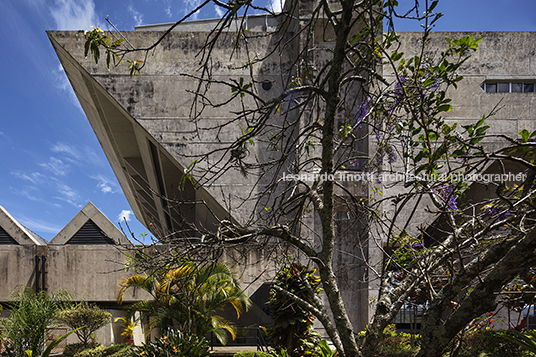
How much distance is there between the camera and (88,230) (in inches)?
503

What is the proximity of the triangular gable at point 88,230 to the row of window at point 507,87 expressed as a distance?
14.8 meters

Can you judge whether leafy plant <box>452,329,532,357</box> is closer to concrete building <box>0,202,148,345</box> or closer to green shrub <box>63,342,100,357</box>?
concrete building <box>0,202,148,345</box>

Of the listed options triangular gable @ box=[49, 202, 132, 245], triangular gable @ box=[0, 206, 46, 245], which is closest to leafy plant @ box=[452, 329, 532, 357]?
triangular gable @ box=[49, 202, 132, 245]

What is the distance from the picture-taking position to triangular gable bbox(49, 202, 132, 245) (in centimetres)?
1243

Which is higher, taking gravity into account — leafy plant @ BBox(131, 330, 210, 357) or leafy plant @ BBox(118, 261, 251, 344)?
leafy plant @ BBox(118, 261, 251, 344)

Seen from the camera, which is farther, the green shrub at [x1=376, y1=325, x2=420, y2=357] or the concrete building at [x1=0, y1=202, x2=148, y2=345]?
the concrete building at [x1=0, y1=202, x2=148, y2=345]

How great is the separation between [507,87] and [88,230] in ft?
54.7

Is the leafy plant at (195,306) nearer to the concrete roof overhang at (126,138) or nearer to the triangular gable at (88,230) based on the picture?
the concrete roof overhang at (126,138)

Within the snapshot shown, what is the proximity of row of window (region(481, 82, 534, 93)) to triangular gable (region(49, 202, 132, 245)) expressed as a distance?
1479cm

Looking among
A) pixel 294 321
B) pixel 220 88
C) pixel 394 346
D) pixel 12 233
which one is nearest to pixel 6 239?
pixel 12 233

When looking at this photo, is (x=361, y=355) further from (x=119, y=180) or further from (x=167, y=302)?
(x=119, y=180)

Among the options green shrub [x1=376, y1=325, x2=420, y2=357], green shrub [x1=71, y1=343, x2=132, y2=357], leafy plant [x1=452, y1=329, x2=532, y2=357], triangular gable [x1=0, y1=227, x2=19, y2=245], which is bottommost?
green shrub [x1=376, y1=325, x2=420, y2=357]

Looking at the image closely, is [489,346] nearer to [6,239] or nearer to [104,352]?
[104,352]

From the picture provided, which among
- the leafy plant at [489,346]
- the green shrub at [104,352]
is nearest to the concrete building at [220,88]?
the leafy plant at [489,346]
